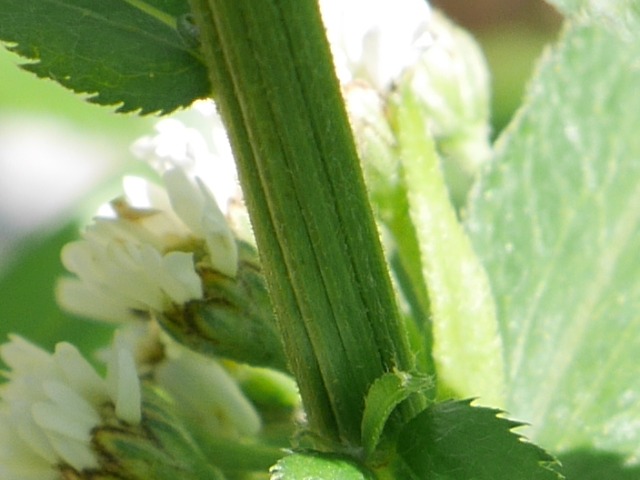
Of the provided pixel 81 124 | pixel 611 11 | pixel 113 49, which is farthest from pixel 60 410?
pixel 81 124

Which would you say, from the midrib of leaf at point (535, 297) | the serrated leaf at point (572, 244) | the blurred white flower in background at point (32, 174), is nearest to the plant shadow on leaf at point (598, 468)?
the serrated leaf at point (572, 244)

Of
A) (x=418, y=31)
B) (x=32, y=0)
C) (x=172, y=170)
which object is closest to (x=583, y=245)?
(x=418, y=31)

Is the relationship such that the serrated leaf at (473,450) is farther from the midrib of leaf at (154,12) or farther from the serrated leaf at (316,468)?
the midrib of leaf at (154,12)

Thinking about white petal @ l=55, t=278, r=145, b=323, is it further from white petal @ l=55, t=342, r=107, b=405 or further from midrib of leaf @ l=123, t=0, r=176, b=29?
midrib of leaf @ l=123, t=0, r=176, b=29

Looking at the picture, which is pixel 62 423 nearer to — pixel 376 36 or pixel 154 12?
pixel 154 12

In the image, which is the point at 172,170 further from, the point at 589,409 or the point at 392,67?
the point at 589,409

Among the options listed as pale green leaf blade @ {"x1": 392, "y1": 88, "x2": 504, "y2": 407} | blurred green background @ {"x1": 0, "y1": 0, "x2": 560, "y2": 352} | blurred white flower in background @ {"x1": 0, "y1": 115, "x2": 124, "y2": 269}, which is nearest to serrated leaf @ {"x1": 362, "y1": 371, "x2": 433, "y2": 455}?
pale green leaf blade @ {"x1": 392, "y1": 88, "x2": 504, "y2": 407}

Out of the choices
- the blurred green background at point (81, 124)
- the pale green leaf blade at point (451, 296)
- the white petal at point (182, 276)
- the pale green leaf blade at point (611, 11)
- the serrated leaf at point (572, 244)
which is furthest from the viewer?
the blurred green background at point (81, 124)
